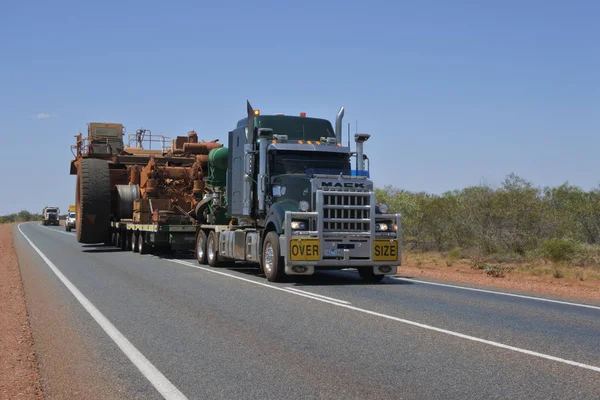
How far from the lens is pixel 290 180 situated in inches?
630

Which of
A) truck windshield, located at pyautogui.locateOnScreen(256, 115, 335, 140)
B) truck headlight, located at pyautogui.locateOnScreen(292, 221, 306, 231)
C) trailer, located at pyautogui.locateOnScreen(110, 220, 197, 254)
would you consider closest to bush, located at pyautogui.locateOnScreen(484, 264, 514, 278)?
truck windshield, located at pyautogui.locateOnScreen(256, 115, 335, 140)

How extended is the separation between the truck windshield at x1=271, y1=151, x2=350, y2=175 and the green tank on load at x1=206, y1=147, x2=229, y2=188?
534 centimetres

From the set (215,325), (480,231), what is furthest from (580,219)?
(215,325)

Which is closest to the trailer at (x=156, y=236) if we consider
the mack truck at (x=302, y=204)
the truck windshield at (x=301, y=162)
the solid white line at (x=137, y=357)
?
the mack truck at (x=302, y=204)

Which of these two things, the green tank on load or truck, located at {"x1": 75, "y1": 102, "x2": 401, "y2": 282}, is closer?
truck, located at {"x1": 75, "y1": 102, "x2": 401, "y2": 282}

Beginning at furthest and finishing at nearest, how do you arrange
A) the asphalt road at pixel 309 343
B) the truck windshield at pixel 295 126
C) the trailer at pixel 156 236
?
the trailer at pixel 156 236
the truck windshield at pixel 295 126
the asphalt road at pixel 309 343

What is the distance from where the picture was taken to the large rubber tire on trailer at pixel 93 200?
27500 millimetres

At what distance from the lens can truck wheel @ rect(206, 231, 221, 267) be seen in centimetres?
2008

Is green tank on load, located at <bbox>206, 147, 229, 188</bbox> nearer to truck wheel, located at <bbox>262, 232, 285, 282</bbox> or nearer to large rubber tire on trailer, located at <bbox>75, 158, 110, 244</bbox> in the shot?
truck wheel, located at <bbox>262, 232, 285, 282</bbox>

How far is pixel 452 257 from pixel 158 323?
59.0 ft

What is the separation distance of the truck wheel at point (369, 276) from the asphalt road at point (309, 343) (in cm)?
178

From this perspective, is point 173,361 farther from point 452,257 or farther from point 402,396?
point 452,257

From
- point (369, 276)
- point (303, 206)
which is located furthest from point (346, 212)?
point (369, 276)

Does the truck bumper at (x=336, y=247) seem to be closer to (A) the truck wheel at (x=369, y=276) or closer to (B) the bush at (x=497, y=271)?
(A) the truck wheel at (x=369, y=276)
